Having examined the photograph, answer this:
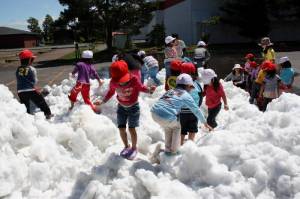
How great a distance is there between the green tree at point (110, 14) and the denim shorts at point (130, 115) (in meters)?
26.7

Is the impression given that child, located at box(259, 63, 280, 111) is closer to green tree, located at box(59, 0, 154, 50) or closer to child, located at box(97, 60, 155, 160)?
child, located at box(97, 60, 155, 160)

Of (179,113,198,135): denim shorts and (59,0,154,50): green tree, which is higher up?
(59,0,154,50): green tree

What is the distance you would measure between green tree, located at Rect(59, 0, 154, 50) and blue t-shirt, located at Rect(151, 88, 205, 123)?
27.1 metres

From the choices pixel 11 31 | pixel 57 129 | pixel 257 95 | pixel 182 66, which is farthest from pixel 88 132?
pixel 11 31

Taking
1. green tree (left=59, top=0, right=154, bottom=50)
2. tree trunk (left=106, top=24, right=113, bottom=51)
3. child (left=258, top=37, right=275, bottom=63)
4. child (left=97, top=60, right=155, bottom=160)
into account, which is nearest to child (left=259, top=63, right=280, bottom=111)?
child (left=258, top=37, right=275, bottom=63)

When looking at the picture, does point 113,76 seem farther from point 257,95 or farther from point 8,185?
point 257,95

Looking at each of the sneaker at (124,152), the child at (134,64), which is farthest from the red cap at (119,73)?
the child at (134,64)

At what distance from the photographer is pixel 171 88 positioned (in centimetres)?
716

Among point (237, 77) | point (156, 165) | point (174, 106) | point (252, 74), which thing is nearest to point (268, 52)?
point (252, 74)

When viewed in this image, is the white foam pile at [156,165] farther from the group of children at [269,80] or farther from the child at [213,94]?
the group of children at [269,80]

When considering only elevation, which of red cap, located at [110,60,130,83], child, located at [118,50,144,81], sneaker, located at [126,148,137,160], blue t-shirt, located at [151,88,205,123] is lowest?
sneaker, located at [126,148,137,160]

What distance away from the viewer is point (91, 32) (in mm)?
33531

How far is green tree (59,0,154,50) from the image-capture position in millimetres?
32250

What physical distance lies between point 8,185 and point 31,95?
12.2 feet
